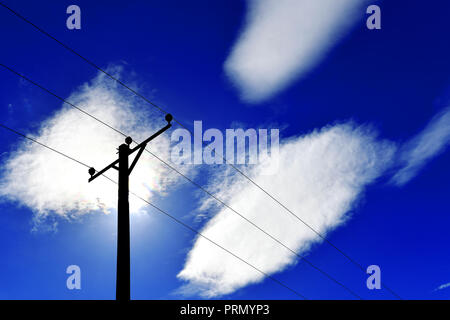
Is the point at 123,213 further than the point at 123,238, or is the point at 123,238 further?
the point at 123,213

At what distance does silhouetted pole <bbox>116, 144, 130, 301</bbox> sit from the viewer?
788cm

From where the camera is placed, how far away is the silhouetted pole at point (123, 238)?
788cm

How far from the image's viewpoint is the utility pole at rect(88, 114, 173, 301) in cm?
792

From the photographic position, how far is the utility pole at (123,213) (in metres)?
7.92

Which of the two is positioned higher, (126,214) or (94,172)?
(94,172)

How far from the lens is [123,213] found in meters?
8.76

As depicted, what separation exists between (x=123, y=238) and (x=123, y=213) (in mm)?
628
